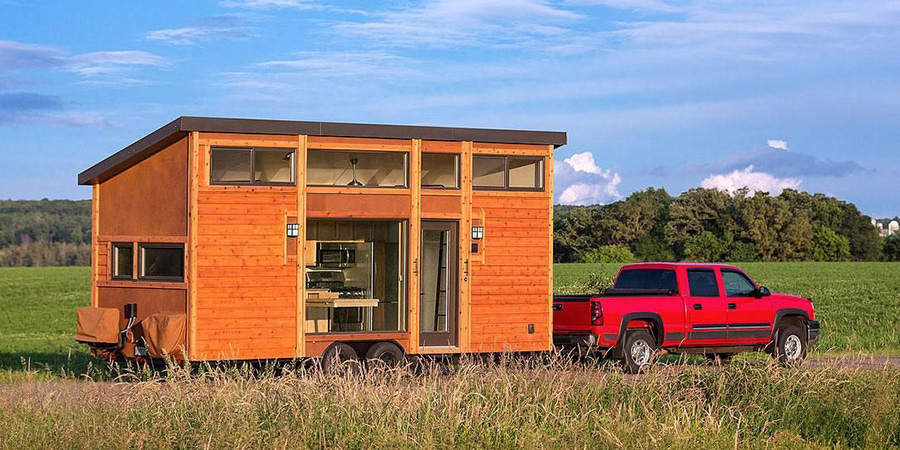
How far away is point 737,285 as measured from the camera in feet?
68.2

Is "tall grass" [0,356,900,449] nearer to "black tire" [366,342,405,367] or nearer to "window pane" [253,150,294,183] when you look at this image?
"black tire" [366,342,405,367]

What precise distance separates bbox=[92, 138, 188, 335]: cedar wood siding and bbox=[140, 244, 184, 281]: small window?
11 cm

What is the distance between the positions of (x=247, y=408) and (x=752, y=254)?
8178 cm

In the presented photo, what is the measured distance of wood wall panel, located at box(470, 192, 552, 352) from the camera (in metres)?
17.5

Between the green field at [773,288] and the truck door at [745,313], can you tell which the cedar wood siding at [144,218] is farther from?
the truck door at [745,313]

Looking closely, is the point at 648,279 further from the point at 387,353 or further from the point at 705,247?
the point at 705,247

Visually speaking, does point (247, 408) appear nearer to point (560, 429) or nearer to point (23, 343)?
point (560, 429)

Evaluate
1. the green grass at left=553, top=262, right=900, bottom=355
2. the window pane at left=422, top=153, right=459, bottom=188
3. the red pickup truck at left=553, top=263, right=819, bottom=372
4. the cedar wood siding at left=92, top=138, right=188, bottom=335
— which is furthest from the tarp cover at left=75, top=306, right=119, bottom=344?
the green grass at left=553, top=262, right=900, bottom=355

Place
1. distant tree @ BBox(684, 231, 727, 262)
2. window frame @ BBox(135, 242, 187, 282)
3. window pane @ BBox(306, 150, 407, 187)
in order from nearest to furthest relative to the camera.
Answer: window frame @ BBox(135, 242, 187, 282) → window pane @ BBox(306, 150, 407, 187) → distant tree @ BBox(684, 231, 727, 262)

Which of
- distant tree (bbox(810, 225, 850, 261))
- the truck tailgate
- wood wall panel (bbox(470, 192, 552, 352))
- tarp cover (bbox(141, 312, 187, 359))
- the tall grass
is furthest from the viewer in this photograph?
distant tree (bbox(810, 225, 850, 261))

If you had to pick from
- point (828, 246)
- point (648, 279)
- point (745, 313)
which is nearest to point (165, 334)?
point (648, 279)

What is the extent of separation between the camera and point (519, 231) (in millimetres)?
17734

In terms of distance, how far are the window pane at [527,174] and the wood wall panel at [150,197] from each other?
4.70 metres

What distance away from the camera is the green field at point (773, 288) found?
80.5 ft
